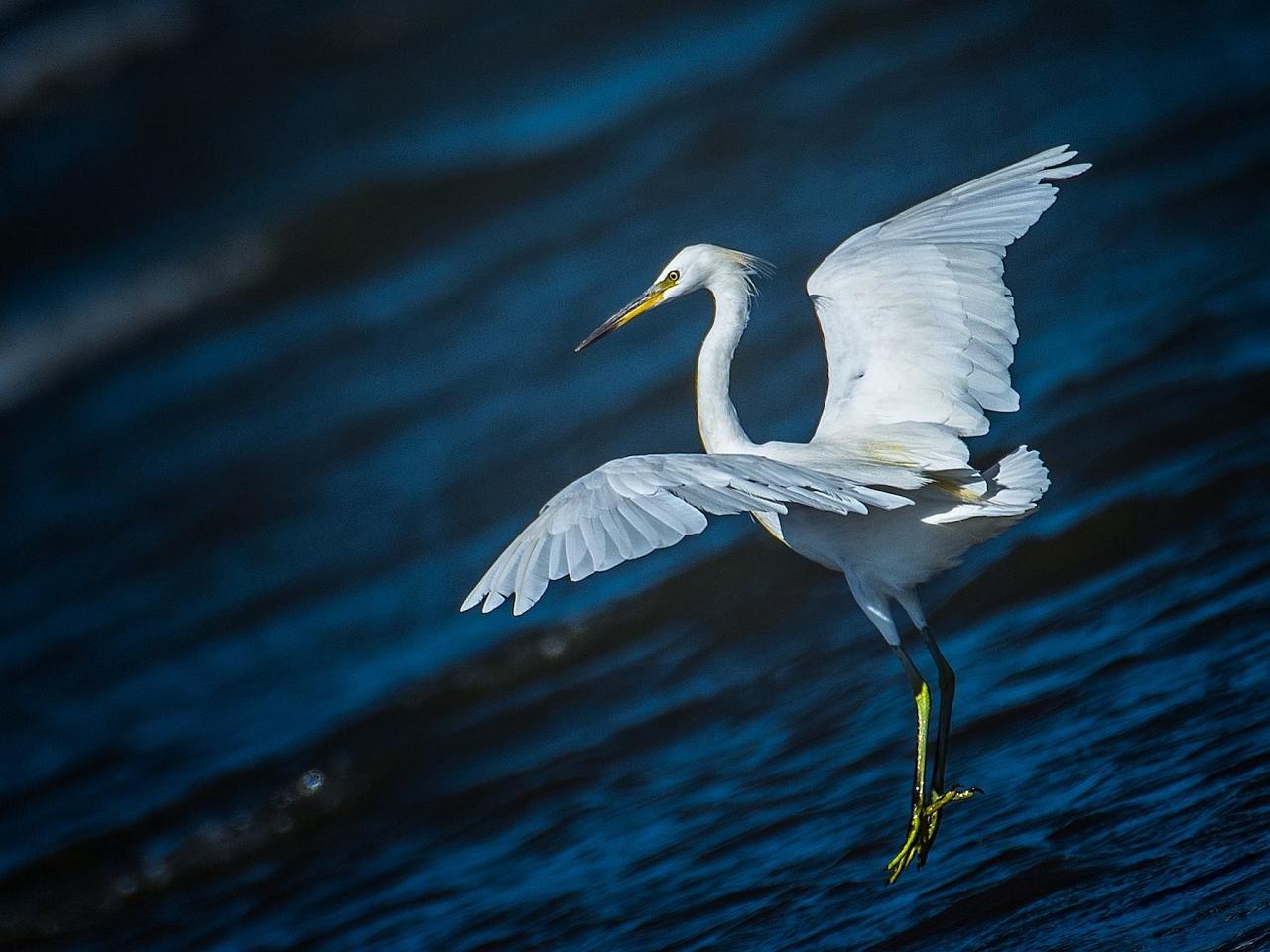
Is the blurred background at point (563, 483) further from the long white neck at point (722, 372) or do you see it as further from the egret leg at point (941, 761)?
the long white neck at point (722, 372)

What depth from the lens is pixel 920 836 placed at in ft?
14.8

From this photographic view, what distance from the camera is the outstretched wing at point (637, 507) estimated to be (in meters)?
3.42

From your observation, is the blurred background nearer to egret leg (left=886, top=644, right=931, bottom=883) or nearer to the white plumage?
egret leg (left=886, top=644, right=931, bottom=883)

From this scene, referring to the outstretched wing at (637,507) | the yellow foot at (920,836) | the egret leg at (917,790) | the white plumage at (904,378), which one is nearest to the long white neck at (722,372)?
the white plumage at (904,378)

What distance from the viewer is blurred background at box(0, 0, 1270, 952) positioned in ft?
16.0

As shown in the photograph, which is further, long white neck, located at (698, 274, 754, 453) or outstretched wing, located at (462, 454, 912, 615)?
long white neck, located at (698, 274, 754, 453)

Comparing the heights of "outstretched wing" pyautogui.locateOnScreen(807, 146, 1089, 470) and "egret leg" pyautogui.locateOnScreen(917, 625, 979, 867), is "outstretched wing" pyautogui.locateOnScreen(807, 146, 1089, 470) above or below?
above

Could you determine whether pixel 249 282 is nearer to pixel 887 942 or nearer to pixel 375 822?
pixel 375 822

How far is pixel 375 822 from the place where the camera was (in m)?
6.64

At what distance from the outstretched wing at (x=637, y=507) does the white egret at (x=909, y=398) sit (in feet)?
0.29

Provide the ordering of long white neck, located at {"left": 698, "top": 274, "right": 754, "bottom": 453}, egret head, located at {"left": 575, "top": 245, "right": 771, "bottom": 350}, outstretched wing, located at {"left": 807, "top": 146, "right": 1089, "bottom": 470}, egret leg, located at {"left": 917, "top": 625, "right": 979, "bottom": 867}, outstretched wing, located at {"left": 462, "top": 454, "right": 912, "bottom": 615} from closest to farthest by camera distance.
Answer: outstretched wing, located at {"left": 462, "top": 454, "right": 912, "bottom": 615}, egret leg, located at {"left": 917, "top": 625, "right": 979, "bottom": 867}, outstretched wing, located at {"left": 807, "top": 146, "right": 1089, "bottom": 470}, long white neck, located at {"left": 698, "top": 274, "right": 754, "bottom": 453}, egret head, located at {"left": 575, "top": 245, "right": 771, "bottom": 350}

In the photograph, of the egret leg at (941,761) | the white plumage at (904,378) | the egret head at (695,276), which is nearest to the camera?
the white plumage at (904,378)

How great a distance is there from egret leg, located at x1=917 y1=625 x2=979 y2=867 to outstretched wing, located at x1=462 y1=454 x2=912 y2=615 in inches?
43.9

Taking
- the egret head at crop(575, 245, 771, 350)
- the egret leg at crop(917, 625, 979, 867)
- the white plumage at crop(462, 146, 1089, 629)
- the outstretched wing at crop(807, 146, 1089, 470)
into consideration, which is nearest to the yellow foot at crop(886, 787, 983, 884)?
the egret leg at crop(917, 625, 979, 867)
